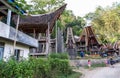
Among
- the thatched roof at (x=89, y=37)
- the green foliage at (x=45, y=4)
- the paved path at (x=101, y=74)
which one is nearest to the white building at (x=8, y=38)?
the paved path at (x=101, y=74)

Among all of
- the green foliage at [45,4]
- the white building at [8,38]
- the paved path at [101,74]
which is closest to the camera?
the white building at [8,38]

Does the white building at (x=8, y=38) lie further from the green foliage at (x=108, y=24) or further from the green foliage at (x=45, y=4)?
the green foliage at (x=108, y=24)

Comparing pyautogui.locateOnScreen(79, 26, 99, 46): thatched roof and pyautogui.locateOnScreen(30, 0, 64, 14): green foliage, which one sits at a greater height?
pyautogui.locateOnScreen(30, 0, 64, 14): green foliage

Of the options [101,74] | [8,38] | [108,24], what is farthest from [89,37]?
[8,38]

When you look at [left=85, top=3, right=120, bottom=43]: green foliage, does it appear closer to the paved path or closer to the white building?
the paved path

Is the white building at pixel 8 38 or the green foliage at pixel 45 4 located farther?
the green foliage at pixel 45 4

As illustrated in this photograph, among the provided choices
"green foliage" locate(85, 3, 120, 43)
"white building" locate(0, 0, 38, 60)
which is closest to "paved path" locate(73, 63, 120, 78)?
"white building" locate(0, 0, 38, 60)

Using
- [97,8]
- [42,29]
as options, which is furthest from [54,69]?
[97,8]

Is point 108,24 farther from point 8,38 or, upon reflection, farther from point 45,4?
point 8,38

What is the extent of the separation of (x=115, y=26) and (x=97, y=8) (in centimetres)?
822

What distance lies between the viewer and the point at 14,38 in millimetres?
13320

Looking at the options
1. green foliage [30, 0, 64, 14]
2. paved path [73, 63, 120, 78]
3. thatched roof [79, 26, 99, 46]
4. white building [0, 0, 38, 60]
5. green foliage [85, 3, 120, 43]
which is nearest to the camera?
white building [0, 0, 38, 60]

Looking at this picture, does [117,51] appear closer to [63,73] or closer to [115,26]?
[115,26]

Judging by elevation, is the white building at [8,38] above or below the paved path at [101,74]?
above
